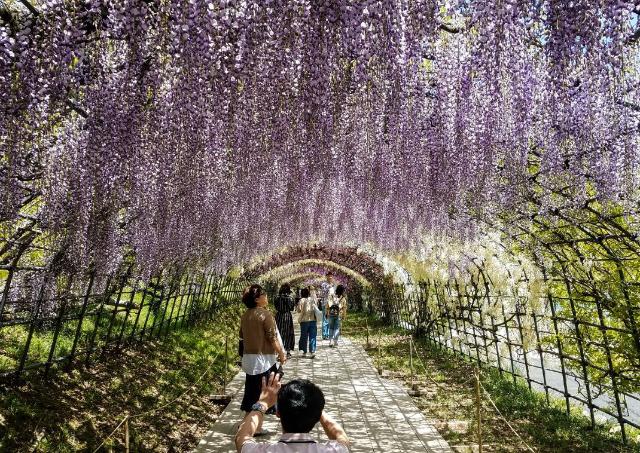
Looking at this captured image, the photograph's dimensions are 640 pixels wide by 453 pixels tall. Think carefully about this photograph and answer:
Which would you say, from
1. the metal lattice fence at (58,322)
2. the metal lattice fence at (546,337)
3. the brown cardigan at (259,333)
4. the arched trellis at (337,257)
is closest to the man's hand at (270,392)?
the brown cardigan at (259,333)

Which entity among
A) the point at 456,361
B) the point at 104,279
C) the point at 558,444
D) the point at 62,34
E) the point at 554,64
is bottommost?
the point at 558,444

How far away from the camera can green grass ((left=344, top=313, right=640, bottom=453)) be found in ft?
16.1

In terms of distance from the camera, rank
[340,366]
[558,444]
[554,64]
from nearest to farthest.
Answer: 1. [554,64]
2. [558,444]
3. [340,366]

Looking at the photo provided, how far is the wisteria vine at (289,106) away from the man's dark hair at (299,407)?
1.95 m

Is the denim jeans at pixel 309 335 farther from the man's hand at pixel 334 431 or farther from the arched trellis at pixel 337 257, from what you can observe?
the man's hand at pixel 334 431

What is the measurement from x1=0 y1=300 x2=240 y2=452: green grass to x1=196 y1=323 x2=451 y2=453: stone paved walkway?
11.7 inches

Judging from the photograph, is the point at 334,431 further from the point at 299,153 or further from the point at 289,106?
the point at 299,153

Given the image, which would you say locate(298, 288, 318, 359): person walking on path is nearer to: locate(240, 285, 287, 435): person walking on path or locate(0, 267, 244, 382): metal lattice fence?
locate(0, 267, 244, 382): metal lattice fence

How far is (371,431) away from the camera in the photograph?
17.1 feet

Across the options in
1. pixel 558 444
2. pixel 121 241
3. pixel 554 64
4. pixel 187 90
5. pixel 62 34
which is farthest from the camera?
pixel 121 241

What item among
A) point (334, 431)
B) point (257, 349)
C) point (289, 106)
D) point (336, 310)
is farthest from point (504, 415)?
point (336, 310)

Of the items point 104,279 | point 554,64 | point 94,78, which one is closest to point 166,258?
point 104,279

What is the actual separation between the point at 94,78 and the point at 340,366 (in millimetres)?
6697

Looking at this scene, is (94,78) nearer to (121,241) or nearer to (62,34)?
(62,34)
